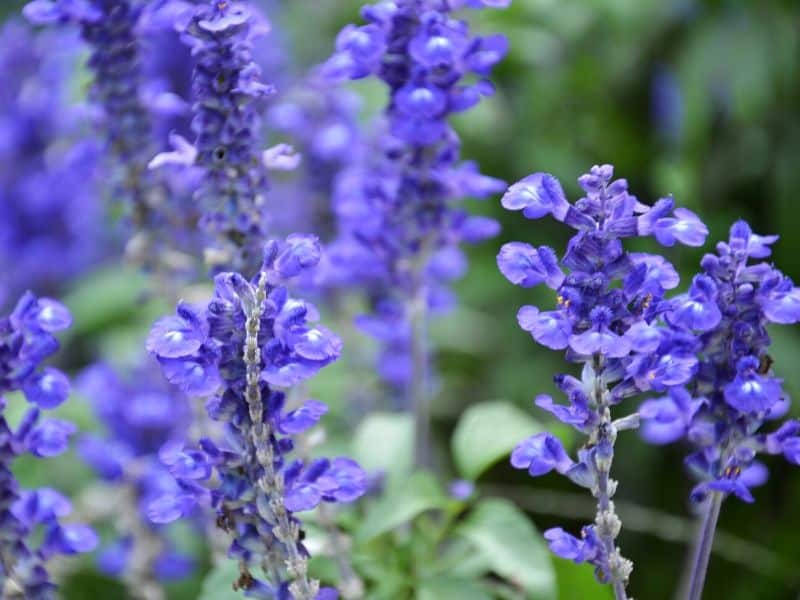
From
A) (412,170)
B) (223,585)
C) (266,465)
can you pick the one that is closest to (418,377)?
(412,170)

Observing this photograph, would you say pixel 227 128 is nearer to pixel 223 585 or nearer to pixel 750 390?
pixel 223 585

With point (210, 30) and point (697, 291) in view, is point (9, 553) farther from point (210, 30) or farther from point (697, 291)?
point (697, 291)

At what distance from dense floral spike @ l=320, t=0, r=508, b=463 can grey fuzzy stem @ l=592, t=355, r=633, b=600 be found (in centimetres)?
83

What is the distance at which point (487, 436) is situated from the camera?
108 inches

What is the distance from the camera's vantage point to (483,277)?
448 centimetres

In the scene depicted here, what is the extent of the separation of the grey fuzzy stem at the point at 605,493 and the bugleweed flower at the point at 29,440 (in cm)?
95

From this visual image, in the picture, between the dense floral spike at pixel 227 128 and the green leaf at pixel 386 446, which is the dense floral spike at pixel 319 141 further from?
the dense floral spike at pixel 227 128

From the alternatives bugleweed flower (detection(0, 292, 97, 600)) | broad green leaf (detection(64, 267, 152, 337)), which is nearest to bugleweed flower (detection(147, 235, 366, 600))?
bugleweed flower (detection(0, 292, 97, 600))

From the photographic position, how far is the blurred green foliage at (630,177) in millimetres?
3625

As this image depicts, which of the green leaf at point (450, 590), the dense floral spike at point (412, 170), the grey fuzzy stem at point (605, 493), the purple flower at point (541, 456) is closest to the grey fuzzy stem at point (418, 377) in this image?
the dense floral spike at point (412, 170)

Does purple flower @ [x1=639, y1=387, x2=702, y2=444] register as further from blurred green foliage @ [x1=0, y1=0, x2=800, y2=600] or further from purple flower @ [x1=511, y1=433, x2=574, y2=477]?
blurred green foliage @ [x1=0, y1=0, x2=800, y2=600]

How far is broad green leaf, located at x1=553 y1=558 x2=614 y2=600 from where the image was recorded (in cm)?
244

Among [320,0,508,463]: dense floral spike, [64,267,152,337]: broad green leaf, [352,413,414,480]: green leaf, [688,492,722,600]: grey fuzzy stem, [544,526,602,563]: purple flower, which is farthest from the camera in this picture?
[64,267,152,337]: broad green leaf

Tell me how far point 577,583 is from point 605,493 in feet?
2.44
